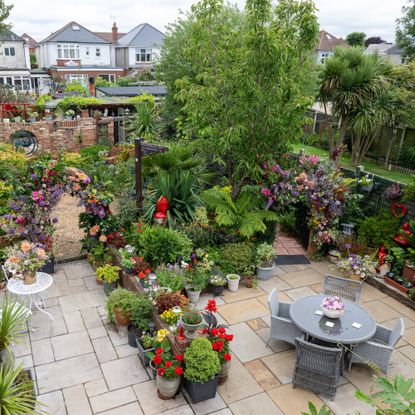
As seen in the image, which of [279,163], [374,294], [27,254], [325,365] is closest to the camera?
[325,365]

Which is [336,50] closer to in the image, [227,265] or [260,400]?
[227,265]

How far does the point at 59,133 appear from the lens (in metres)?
14.5

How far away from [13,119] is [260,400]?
13282 mm

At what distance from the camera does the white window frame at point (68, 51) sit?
38.0m

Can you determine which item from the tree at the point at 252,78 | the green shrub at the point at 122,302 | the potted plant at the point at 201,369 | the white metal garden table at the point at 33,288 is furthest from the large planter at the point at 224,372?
the tree at the point at 252,78

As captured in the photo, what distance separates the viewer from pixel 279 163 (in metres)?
8.33

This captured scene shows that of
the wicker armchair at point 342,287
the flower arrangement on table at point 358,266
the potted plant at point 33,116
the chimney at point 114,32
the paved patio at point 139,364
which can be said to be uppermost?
the chimney at point 114,32

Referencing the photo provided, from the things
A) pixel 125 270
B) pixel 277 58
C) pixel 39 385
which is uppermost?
pixel 277 58

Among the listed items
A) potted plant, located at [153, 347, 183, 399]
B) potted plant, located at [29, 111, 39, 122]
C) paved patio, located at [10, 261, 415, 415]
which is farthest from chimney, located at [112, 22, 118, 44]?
potted plant, located at [153, 347, 183, 399]

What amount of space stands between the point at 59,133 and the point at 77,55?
28.0 m

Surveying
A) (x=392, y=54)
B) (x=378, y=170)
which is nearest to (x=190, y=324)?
(x=378, y=170)

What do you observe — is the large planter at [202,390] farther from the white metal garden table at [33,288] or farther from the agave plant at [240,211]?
the agave plant at [240,211]

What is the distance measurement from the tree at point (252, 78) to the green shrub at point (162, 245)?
6.70ft

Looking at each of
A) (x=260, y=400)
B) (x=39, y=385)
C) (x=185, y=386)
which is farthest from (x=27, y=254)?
(x=260, y=400)
